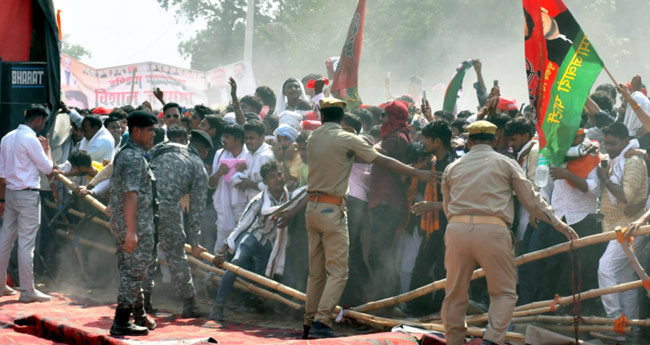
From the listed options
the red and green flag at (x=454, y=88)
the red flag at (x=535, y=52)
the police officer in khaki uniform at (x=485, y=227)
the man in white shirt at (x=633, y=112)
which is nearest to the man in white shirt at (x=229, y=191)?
the red and green flag at (x=454, y=88)

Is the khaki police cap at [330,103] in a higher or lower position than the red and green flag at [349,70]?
lower

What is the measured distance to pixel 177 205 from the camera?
27.8 feet

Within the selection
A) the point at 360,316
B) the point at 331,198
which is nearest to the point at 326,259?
the point at 331,198

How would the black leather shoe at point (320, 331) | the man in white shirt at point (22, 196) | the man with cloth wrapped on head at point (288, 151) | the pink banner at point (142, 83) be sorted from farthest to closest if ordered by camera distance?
1. the pink banner at point (142, 83)
2. the man with cloth wrapped on head at point (288, 151)
3. the man in white shirt at point (22, 196)
4. the black leather shoe at point (320, 331)

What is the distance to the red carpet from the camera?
21.2 feet

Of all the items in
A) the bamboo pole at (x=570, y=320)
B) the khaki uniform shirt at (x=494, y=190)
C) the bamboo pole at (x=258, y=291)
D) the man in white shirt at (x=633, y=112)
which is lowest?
the bamboo pole at (x=570, y=320)

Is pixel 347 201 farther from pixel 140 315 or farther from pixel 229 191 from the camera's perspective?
pixel 140 315

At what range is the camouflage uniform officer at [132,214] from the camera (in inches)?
275

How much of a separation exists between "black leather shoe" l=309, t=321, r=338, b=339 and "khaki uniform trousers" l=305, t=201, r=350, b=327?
0.11ft

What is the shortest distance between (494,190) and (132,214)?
3059 mm

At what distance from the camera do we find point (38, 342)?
274 inches

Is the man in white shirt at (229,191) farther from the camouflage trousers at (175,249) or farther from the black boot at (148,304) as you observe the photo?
the black boot at (148,304)

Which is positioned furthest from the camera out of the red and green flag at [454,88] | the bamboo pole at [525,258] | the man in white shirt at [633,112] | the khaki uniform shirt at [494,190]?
the red and green flag at [454,88]

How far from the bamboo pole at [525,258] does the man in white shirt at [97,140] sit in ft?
15.9
